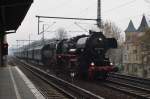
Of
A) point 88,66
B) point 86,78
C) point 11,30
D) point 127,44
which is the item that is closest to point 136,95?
point 88,66

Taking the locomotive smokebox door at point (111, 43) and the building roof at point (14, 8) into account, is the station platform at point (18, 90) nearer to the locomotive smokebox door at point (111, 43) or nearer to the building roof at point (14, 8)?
the building roof at point (14, 8)

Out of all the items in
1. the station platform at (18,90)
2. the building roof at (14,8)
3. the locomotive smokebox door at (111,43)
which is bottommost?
the station platform at (18,90)

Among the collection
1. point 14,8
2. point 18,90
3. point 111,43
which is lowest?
point 18,90

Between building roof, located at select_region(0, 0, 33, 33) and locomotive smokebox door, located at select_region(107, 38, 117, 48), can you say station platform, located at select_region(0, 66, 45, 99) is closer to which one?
building roof, located at select_region(0, 0, 33, 33)

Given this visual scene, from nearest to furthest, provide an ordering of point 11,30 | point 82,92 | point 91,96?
point 91,96 → point 82,92 → point 11,30

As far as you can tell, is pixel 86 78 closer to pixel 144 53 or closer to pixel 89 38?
pixel 89 38

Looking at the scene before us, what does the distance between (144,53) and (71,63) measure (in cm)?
2289

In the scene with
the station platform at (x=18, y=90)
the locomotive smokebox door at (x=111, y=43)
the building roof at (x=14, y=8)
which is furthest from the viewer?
the locomotive smokebox door at (x=111, y=43)

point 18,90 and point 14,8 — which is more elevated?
point 14,8

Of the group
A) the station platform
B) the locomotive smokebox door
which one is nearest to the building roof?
the station platform

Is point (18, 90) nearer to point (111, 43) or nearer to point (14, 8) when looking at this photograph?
point (14, 8)

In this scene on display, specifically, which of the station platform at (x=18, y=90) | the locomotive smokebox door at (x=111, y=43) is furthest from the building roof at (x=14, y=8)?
the locomotive smokebox door at (x=111, y=43)

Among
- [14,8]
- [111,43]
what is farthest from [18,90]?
[111,43]

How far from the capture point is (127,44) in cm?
8350
